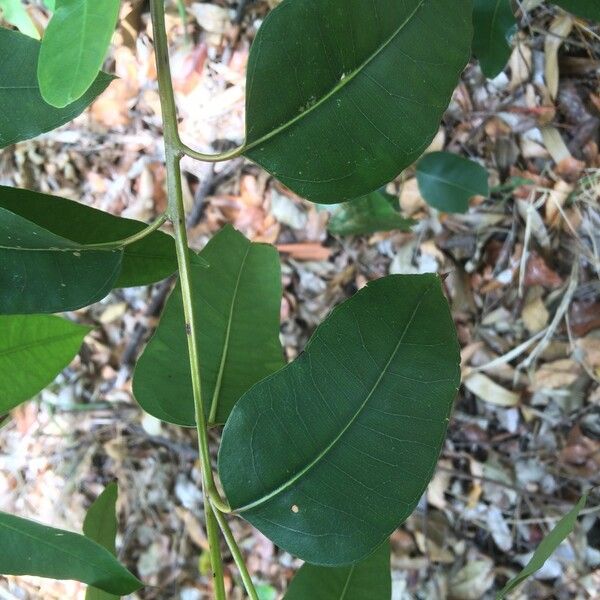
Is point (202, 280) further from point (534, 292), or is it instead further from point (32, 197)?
point (534, 292)

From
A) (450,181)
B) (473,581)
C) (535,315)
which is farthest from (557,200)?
(473,581)

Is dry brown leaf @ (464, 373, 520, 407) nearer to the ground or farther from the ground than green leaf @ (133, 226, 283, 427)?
nearer to the ground

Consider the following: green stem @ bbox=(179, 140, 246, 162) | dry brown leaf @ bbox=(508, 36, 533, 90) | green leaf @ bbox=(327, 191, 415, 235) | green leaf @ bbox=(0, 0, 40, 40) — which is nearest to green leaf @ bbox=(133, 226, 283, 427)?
green stem @ bbox=(179, 140, 246, 162)

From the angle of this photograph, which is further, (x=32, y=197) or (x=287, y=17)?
(x=32, y=197)

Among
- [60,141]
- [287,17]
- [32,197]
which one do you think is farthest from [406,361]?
[60,141]

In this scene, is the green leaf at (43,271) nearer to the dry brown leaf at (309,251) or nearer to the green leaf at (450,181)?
the green leaf at (450,181)

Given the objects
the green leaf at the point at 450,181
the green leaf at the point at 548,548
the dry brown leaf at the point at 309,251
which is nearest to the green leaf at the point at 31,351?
the green leaf at the point at 548,548

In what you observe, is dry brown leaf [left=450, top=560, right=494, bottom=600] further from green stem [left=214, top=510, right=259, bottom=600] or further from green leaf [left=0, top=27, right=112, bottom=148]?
green leaf [left=0, top=27, right=112, bottom=148]
